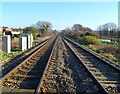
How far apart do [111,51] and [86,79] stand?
10573 millimetres

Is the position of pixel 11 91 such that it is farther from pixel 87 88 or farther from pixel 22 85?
pixel 87 88

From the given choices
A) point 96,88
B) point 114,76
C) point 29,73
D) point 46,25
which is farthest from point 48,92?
point 46,25

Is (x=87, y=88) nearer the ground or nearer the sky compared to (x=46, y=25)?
nearer the ground

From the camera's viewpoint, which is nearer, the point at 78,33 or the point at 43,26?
the point at 78,33

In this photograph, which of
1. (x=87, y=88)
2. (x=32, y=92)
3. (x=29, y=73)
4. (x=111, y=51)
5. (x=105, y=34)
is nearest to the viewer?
(x=32, y=92)

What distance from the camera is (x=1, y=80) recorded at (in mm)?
4594

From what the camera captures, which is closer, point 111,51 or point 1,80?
point 1,80

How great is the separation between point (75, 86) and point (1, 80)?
268 centimetres

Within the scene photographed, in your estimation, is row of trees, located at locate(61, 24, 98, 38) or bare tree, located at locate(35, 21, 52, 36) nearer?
row of trees, located at locate(61, 24, 98, 38)

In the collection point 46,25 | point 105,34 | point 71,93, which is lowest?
point 71,93

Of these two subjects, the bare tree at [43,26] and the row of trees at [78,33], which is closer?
the row of trees at [78,33]

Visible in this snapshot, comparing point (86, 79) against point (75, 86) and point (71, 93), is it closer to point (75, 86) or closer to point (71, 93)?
point (75, 86)

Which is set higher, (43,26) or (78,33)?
(43,26)

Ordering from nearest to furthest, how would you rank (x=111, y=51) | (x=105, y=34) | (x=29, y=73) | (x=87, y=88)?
1. (x=87, y=88)
2. (x=29, y=73)
3. (x=111, y=51)
4. (x=105, y=34)
